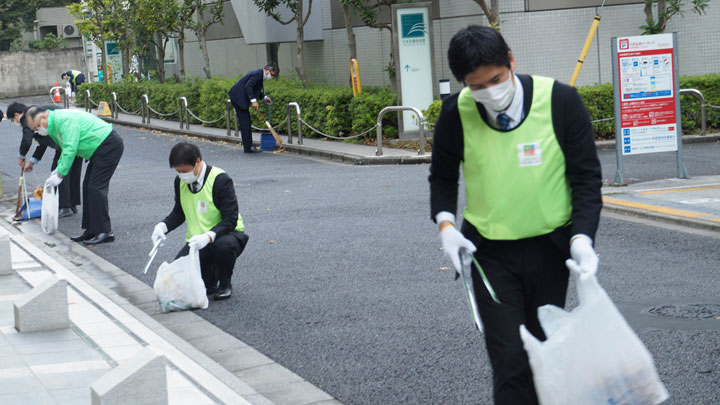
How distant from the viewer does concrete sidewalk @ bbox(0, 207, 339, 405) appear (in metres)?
5.41

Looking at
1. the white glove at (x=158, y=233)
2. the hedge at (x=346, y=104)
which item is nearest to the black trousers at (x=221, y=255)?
the white glove at (x=158, y=233)

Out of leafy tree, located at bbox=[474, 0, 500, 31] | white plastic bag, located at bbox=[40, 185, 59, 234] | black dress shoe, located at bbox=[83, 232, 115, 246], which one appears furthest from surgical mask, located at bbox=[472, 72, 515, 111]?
leafy tree, located at bbox=[474, 0, 500, 31]

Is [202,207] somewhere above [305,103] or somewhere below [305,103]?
below

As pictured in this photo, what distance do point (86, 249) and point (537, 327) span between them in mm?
7801

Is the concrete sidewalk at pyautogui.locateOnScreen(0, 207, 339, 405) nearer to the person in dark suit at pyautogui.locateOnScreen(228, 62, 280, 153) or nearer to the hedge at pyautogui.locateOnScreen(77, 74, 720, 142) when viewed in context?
the hedge at pyautogui.locateOnScreen(77, 74, 720, 142)

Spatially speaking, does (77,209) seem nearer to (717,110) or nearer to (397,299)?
(397,299)

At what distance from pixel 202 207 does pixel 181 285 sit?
621 mm

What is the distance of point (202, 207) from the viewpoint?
25.0 ft

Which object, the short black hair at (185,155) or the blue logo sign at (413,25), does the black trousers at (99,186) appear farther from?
the blue logo sign at (413,25)

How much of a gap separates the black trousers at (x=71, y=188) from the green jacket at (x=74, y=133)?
1.66m

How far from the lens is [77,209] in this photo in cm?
1344

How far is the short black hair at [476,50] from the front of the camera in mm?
3301

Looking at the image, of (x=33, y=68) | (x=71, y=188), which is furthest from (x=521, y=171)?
(x=33, y=68)

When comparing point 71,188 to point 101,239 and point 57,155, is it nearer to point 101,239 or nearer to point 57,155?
point 57,155
